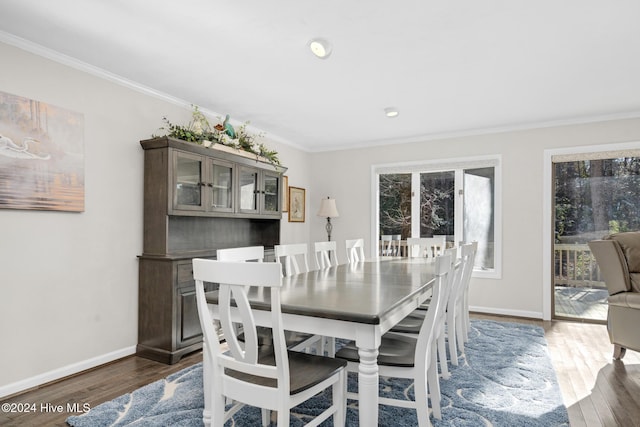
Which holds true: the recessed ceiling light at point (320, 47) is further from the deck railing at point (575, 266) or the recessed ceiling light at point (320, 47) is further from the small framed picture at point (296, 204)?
the deck railing at point (575, 266)

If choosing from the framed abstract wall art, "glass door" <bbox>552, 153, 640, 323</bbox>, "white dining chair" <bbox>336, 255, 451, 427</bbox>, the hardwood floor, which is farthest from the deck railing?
the framed abstract wall art

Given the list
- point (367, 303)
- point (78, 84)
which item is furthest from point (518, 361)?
point (78, 84)

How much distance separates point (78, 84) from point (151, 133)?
70 cm

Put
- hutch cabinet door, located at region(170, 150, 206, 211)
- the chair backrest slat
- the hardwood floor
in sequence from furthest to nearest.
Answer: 1. hutch cabinet door, located at region(170, 150, 206, 211)
2. the hardwood floor
3. the chair backrest slat

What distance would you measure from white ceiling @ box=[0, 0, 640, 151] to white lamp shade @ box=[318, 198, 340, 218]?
5.36 ft

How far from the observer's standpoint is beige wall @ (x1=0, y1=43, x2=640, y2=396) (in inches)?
101

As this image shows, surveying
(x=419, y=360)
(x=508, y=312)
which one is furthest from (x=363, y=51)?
(x=508, y=312)

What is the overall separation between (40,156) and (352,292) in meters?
2.38

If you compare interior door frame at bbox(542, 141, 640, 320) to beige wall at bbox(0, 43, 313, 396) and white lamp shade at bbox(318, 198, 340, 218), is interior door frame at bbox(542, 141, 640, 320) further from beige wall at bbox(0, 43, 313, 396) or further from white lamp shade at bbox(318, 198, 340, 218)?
beige wall at bbox(0, 43, 313, 396)

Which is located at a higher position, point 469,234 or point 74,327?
point 469,234

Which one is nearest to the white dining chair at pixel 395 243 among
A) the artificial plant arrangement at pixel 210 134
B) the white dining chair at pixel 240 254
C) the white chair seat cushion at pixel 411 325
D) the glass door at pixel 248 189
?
the artificial plant arrangement at pixel 210 134

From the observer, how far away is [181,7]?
2.19 m

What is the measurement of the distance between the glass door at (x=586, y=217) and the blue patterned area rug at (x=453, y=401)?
6.23 feet

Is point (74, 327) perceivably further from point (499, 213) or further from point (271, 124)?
point (499, 213)
